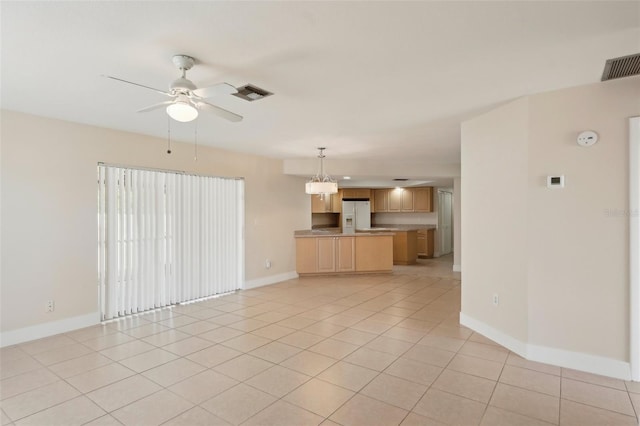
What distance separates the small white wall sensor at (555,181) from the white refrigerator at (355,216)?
734 cm

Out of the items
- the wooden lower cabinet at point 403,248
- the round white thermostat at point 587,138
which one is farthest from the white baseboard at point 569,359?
the wooden lower cabinet at point 403,248

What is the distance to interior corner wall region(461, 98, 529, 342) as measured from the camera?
10.8ft

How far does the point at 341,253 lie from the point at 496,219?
427 centimetres

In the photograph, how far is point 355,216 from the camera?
10508 mm

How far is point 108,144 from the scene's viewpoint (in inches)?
176

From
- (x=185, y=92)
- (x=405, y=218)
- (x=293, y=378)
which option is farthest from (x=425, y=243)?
(x=185, y=92)

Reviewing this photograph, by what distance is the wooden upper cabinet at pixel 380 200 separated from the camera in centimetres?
1080

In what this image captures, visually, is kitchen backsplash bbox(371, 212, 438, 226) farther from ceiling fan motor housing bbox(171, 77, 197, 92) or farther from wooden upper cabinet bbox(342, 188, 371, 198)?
ceiling fan motor housing bbox(171, 77, 197, 92)

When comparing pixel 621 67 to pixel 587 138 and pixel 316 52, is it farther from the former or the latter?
Result: pixel 316 52

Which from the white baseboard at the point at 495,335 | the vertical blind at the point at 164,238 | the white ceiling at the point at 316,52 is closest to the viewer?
the white ceiling at the point at 316,52

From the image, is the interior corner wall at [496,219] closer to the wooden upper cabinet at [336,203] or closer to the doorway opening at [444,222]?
the wooden upper cabinet at [336,203]

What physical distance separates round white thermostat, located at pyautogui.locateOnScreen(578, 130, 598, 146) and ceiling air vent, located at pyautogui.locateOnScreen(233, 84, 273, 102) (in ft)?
9.24

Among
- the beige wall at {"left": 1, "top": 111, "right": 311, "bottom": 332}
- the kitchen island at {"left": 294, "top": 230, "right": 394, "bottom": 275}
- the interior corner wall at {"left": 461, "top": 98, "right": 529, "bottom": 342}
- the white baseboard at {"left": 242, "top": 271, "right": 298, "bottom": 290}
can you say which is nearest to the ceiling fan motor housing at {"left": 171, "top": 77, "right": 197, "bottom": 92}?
the beige wall at {"left": 1, "top": 111, "right": 311, "bottom": 332}

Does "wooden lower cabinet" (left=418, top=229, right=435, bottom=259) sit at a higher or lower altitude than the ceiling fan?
lower
